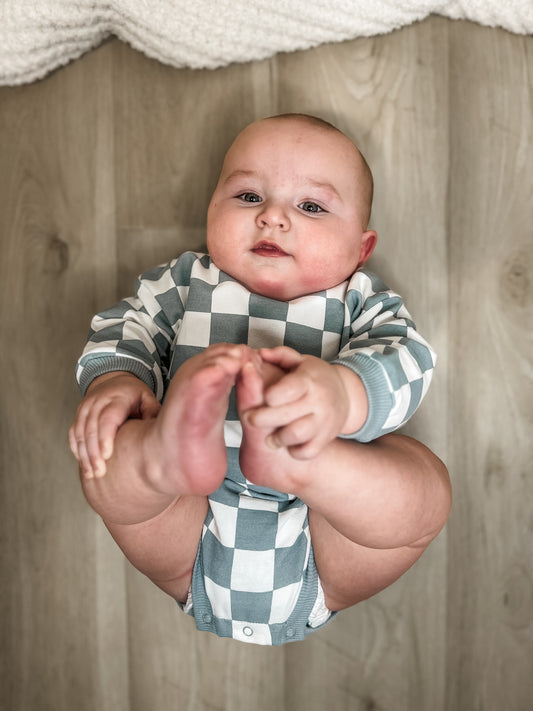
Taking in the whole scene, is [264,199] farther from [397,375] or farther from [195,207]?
[397,375]

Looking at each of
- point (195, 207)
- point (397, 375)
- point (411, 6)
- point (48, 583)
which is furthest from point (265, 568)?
point (411, 6)

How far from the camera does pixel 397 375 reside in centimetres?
74

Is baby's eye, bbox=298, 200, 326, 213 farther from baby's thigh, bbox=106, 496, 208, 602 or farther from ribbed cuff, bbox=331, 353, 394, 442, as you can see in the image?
baby's thigh, bbox=106, 496, 208, 602

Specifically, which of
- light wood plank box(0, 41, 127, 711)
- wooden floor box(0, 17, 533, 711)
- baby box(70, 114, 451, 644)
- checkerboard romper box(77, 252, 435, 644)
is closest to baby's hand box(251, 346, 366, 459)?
baby box(70, 114, 451, 644)

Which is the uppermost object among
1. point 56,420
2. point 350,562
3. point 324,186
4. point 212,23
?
point 212,23

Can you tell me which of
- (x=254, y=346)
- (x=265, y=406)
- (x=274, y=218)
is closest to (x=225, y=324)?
(x=254, y=346)

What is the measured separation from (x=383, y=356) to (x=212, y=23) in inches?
24.8

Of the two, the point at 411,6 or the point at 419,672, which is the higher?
the point at 411,6

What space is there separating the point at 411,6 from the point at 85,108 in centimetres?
57

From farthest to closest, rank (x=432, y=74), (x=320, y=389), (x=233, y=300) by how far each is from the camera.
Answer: (x=432, y=74) < (x=233, y=300) < (x=320, y=389)

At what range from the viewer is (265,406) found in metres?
0.62

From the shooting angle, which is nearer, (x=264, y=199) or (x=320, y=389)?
(x=320, y=389)

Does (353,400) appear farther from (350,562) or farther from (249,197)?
(249,197)

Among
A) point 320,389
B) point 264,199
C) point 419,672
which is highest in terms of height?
point 264,199
